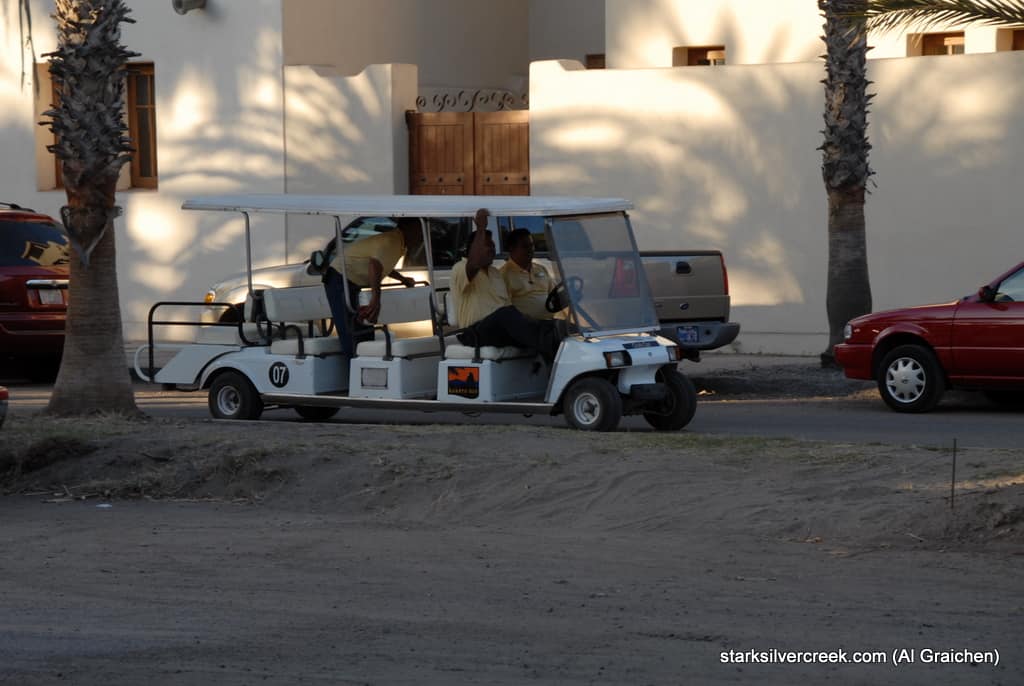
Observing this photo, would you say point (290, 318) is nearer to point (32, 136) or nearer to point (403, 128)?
point (403, 128)

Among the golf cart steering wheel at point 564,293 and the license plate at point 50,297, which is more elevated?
the golf cart steering wheel at point 564,293

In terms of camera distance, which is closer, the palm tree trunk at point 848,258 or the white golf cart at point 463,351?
the white golf cart at point 463,351

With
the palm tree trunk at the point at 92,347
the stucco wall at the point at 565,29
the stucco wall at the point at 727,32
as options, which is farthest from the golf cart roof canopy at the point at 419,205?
the stucco wall at the point at 565,29

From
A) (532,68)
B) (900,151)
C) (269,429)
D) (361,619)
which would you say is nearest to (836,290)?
(900,151)

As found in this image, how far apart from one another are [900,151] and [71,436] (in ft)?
35.8

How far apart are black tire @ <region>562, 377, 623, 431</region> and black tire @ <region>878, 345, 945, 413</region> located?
3.43m

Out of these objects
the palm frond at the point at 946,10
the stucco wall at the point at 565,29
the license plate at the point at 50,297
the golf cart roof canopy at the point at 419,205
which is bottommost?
the license plate at the point at 50,297

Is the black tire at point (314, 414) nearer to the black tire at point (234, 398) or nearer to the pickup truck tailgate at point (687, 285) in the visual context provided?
the black tire at point (234, 398)

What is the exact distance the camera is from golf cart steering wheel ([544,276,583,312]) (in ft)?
41.8

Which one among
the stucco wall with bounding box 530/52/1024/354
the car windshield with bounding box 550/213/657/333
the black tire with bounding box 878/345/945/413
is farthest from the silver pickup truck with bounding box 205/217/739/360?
the stucco wall with bounding box 530/52/1024/354

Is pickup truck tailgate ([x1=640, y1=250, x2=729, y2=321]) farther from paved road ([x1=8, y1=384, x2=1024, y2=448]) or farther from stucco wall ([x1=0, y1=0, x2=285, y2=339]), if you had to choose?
stucco wall ([x1=0, y1=0, x2=285, y2=339])

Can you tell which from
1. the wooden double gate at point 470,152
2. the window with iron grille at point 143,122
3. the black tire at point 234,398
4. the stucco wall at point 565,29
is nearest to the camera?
the black tire at point 234,398

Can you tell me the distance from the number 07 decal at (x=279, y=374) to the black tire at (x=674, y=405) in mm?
2950

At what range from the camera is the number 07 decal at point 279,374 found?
1385 cm
